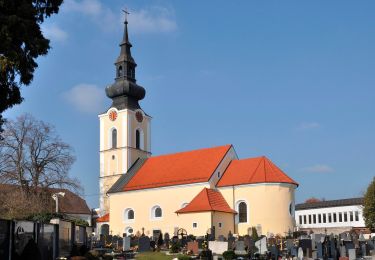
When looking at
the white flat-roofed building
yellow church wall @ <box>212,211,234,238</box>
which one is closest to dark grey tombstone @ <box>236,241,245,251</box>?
yellow church wall @ <box>212,211,234,238</box>

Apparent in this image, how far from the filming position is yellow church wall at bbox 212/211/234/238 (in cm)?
4078

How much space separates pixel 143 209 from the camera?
153ft

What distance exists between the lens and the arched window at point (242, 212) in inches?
1678

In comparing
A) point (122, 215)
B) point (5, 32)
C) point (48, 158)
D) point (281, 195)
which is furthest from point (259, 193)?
point (5, 32)

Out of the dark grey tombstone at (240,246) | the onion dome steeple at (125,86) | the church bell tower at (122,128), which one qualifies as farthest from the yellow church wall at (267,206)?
the dark grey tombstone at (240,246)

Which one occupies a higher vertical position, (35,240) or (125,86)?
(125,86)

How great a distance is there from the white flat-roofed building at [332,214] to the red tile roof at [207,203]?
28.7m

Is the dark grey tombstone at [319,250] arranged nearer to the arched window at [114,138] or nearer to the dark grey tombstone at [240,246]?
the dark grey tombstone at [240,246]

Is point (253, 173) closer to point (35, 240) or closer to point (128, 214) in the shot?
point (128, 214)

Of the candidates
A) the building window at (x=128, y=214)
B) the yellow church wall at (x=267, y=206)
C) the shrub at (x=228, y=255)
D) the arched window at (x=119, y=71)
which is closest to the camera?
the shrub at (x=228, y=255)

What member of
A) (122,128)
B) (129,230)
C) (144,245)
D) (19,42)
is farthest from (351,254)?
(122,128)

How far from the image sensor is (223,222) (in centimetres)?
4166

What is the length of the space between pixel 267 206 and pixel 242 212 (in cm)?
224

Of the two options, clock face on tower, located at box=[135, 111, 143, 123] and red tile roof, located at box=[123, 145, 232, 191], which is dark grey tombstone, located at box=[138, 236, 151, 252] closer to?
red tile roof, located at box=[123, 145, 232, 191]
